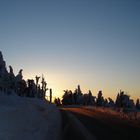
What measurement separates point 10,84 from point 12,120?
7226 cm

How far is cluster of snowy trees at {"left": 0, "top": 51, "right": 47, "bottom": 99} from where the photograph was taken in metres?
85.2

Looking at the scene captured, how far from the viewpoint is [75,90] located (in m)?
159

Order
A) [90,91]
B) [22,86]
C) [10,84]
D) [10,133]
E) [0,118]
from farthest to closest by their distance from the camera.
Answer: [90,91], [22,86], [10,84], [0,118], [10,133]

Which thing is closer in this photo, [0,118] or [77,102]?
[0,118]

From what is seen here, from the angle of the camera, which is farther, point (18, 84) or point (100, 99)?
point (100, 99)

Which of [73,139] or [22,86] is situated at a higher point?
[22,86]

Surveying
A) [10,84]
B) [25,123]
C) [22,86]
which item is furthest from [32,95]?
[25,123]

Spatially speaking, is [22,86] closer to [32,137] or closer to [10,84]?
[10,84]

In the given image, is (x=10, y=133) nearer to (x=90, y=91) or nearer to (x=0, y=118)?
(x=0, y=118)

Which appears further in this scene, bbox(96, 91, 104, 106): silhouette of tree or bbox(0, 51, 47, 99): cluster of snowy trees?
bbox(96, 91, 104, 106): silhouette of tree

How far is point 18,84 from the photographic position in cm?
10525

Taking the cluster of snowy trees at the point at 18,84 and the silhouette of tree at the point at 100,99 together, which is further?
the silhouette of tree at the point at 100,99

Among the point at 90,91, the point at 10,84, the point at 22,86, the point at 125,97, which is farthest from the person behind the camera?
the point at 90,91

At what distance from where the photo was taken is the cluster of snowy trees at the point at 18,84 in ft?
279
